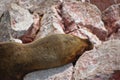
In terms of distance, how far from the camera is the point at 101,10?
34.6 feet

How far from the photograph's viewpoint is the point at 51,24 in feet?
30.4

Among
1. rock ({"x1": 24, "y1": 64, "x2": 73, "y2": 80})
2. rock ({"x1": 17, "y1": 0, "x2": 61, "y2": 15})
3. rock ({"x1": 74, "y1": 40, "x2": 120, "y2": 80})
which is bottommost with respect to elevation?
rock ({"x1": 24, "y1": 64, "x2": 73, "y2": 80})

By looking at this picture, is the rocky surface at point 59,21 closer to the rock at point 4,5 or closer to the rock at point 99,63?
the rock at point 4,5

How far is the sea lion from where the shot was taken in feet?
26.5

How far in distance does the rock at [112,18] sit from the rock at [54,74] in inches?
71.3

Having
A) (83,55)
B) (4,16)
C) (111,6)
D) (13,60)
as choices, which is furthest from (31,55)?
(111,6)

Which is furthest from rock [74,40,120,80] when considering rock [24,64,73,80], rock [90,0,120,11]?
rock [90,0,120,11]

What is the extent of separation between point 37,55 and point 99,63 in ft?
4.26

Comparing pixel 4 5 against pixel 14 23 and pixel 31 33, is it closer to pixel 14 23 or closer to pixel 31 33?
pixel 14 23

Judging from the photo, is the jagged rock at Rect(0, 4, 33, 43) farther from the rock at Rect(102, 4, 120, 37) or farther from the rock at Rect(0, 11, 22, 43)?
the rock at Rect(102, 4, 120, 37)

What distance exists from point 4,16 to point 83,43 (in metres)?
2.28

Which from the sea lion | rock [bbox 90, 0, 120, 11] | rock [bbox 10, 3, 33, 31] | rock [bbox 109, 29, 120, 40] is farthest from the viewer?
rock [bbox 90, 0, 120, 11]

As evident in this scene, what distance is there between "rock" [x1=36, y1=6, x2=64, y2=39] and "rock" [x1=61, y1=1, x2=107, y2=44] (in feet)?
0.58

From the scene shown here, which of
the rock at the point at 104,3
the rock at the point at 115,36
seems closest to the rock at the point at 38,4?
the rock at the point at 104,3
